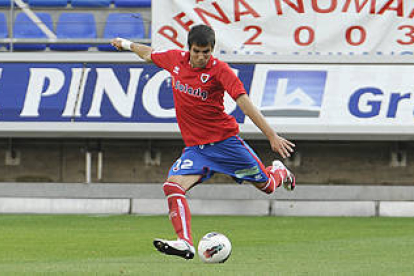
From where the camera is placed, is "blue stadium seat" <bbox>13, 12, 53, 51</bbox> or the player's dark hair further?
"blue stadium seat" <bbox>13, 12, 53, 51</bbox>

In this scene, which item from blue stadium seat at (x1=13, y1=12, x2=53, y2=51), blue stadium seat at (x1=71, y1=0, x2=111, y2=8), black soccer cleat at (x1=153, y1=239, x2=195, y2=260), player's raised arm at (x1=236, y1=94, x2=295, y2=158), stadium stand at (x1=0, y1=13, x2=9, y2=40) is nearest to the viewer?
black soccer cleat at (x1=153, y1=239, x2=195, y2=260)

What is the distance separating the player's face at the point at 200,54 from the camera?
868 cm

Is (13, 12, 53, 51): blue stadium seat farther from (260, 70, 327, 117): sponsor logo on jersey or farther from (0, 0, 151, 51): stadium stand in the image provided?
(260, 70, 327, 117): sponsor logo on jersey

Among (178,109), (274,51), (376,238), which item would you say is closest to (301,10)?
(274,51)

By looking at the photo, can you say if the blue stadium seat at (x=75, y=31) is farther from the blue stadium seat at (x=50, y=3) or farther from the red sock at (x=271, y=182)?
A: the red sock at (x=271, y=182)

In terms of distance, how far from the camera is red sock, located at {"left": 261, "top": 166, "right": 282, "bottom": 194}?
10.1 metres

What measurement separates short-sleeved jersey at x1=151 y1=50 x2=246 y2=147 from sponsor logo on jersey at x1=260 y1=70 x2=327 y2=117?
1105 cm

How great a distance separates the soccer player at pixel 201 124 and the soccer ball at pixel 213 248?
159mm

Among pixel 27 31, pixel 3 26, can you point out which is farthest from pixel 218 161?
pixel 3 26

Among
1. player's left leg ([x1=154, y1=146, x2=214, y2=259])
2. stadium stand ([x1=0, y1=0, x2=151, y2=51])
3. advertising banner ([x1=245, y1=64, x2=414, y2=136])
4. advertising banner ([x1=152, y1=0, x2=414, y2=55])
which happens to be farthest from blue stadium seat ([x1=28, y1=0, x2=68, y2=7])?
player's left leg ([x1=154, y1=146, x2=214, y2=259])

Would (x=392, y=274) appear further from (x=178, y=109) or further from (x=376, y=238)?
(x=376, y=238)

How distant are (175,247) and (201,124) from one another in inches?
53.1

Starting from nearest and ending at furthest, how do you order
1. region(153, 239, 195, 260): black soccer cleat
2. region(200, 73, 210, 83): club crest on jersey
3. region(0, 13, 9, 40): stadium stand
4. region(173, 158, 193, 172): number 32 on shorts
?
region(153, 239, 195, 260): black soccer cleat < region(200, 73, 210, 83): club crest on jersey < region(173, 158, 193, 172): number 32 on shorts < region(0, 13, 9, 40): stadium stand

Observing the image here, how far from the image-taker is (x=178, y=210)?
29.5ft
